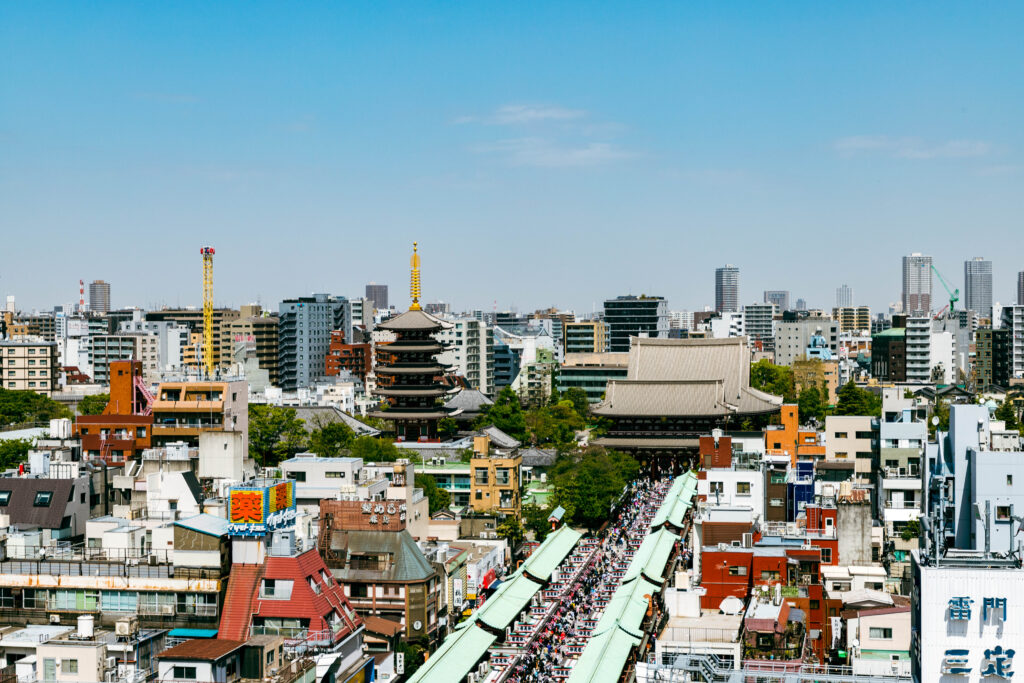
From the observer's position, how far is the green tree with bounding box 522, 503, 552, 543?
261 ft

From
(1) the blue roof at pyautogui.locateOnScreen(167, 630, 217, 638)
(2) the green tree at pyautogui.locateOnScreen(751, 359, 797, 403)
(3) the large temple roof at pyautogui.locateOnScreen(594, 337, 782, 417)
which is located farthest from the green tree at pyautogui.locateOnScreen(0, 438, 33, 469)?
(2) the green tree at pyautogui.locateOnScreen(751, 359, 797, 403)

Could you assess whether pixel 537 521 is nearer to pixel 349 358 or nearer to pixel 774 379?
pixel 774 379

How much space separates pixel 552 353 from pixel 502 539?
383ft

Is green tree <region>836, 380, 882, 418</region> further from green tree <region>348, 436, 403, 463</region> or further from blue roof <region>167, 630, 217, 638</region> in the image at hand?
blue roof <region>167, 630, 217, 638</region>

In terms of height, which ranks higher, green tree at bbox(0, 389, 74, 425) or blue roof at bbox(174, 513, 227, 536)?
blue roof at bbox(174, 513, 227, 536)

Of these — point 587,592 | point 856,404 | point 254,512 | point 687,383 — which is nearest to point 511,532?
point 587,592

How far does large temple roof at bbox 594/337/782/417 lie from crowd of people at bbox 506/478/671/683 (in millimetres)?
18898

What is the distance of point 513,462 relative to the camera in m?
81.3

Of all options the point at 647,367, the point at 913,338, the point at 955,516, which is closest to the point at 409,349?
the point at 647,367

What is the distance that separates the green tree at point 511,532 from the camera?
73.4m

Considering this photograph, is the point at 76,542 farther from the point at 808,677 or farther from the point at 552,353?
the point at 552,353

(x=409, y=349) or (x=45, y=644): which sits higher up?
(x=409, y=349)

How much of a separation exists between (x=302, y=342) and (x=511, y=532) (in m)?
119

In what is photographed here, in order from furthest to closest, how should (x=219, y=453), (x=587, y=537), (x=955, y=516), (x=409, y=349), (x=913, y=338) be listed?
(x=913, y=338)
(x=409, y=349)
(x=587, y=537)
(x=219, y=453)
(x=955, y=516)
